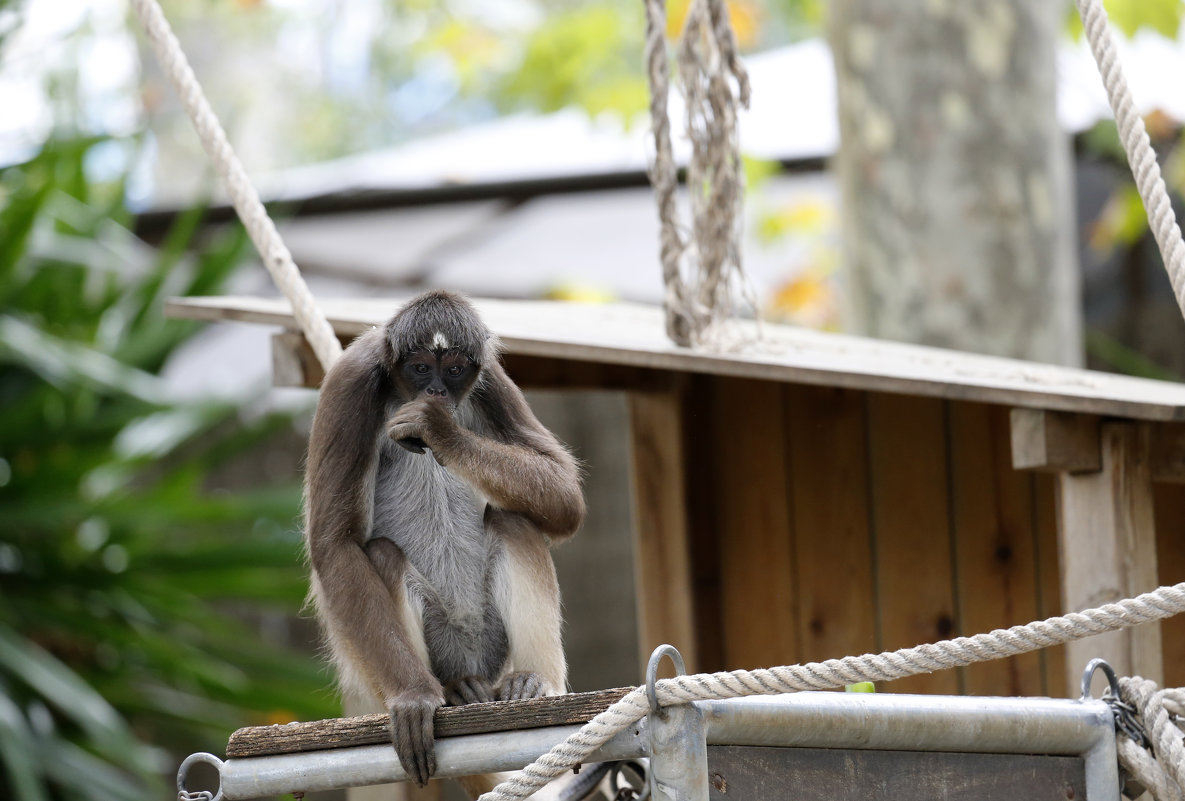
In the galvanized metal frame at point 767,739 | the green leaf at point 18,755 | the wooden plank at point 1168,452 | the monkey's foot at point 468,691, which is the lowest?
the green leaf at point 18,755

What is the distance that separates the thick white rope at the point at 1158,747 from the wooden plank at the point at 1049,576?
183 centimetres

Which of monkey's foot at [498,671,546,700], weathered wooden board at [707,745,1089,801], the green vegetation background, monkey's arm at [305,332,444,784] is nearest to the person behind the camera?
weathered wooden board at [707,745,1089,801]

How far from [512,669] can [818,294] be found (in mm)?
8854

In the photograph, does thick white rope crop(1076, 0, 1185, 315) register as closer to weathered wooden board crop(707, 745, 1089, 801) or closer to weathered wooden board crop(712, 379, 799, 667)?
weathered wooden board crop(707, 745, 1089, 801)

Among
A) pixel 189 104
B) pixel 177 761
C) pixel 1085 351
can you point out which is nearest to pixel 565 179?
pixel 1085 351

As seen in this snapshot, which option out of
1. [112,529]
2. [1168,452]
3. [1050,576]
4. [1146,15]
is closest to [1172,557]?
[1050,576]

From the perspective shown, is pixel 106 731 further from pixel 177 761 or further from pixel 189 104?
pixel 189 104

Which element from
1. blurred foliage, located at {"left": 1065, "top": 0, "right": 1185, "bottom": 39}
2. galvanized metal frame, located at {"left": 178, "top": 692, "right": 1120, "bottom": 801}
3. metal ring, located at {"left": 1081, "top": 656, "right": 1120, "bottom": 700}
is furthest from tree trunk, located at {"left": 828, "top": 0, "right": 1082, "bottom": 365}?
galvanized metal frame, located at {"left": 178, "top": 692, "right": 1120, "bottom": 801}

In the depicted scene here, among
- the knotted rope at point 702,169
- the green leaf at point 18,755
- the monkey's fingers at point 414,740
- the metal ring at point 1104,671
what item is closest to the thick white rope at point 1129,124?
the metal ring at point 1104,671

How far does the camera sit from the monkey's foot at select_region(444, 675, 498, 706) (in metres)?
3.15

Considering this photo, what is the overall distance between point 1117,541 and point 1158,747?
111cm

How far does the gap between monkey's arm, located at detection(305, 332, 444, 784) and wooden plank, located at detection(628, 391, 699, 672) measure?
1969 millimetres

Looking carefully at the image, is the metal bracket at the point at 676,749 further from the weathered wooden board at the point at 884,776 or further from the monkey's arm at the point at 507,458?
the monkey's arm at the point at 507,458

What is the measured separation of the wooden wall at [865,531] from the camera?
4.59m
